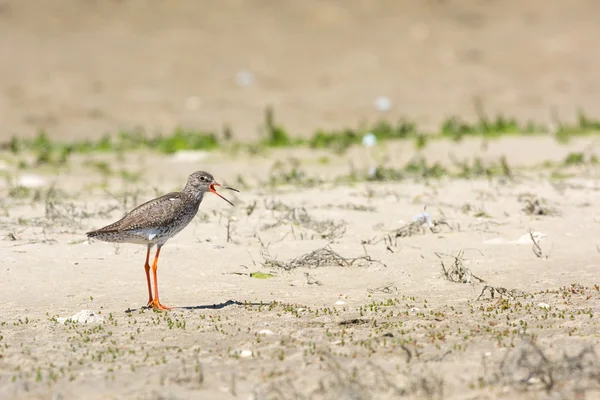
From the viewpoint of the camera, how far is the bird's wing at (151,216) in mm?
6977

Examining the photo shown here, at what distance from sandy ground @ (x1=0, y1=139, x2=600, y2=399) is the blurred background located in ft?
18.6

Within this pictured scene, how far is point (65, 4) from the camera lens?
19453 millimetres

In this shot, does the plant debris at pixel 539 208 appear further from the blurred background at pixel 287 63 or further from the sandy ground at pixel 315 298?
the blurred background at pixel 287 63

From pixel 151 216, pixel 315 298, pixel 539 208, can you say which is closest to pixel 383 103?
pixel 539 208

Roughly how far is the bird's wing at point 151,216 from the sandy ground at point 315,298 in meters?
0.51

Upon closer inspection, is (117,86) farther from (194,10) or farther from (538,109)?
(538,109)

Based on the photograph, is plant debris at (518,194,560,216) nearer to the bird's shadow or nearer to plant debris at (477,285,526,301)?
plant debris at (477,285,526,301)

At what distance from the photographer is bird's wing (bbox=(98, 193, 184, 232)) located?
698 centimetres

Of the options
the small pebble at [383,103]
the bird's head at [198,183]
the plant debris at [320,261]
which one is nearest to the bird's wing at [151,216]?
the bird's head at [198,183]

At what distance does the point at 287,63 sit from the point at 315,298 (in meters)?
12.0

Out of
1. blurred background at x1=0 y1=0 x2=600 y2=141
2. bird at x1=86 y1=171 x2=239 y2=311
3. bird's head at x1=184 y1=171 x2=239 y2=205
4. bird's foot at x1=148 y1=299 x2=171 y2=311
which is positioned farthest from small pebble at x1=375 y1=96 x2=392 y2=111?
bird's foot at x1=148 y1=299 x2=171 y2=311

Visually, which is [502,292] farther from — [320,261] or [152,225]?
[152,225]

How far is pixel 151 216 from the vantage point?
7.02m

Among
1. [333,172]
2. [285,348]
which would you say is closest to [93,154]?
[333,172]
